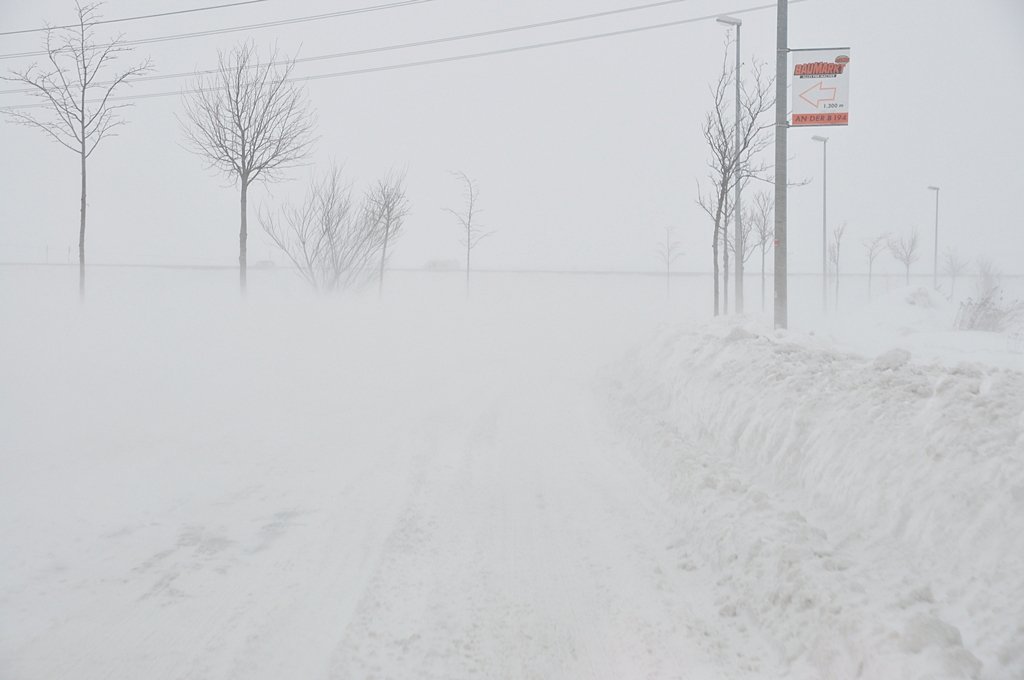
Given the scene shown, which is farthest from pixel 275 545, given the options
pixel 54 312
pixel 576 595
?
pixel 54 312

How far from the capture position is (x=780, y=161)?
1010cm

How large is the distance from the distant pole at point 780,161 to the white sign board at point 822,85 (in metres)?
0.56

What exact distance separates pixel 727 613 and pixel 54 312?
20728 mm

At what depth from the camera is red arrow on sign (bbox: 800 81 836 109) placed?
9359 mm

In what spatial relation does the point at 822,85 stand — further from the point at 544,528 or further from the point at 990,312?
the point at 990,312

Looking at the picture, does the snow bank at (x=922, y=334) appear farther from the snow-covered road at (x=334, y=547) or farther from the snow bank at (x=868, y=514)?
the snow-covered road at (x=334, y=547)

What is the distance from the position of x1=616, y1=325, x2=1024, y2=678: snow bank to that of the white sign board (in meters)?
4.84

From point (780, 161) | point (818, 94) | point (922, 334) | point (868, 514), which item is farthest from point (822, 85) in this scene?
point (922, 334)

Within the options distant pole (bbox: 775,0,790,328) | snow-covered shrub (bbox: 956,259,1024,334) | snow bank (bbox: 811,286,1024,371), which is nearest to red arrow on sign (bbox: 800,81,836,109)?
distant pole (bbox: 775,0,790,328)

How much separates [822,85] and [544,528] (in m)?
8.62

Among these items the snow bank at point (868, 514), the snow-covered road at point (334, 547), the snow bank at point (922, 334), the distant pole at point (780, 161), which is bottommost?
the snow-covered road at point (334, 547)

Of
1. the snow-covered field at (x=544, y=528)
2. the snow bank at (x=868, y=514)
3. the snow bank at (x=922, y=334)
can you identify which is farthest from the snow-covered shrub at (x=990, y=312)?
the snow bank at (x=868, y=514)

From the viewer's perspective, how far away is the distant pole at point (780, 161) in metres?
10.0

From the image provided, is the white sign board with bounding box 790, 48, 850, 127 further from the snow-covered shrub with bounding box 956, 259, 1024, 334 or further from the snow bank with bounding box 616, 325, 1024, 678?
the snow-covered shrub with bounding box 956, 259, 1024, 334
